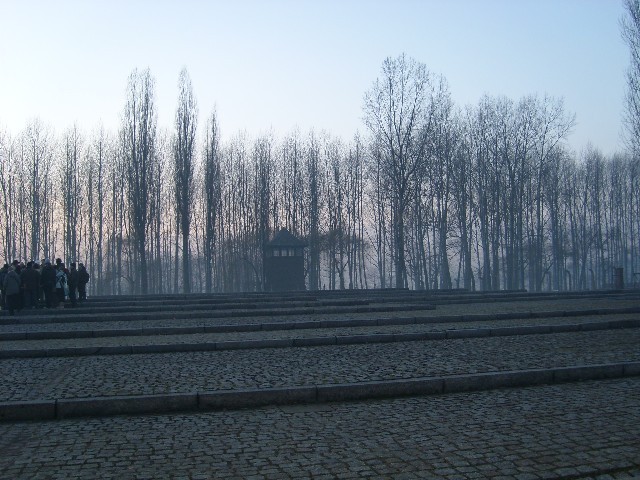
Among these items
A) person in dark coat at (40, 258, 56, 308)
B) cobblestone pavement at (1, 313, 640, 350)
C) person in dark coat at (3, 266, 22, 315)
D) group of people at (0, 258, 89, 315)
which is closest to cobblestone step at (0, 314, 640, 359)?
cobblestone pavement at (1, 313, 640, 350)

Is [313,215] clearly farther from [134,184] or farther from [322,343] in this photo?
[322,343]

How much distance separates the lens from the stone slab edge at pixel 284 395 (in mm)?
7898

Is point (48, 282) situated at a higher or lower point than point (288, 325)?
higher

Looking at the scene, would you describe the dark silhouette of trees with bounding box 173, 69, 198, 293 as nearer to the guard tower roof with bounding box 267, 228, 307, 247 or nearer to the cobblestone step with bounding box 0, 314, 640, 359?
the guard tower roof with bounding box 267, 228, 307, 247

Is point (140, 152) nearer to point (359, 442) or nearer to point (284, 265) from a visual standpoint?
point (284, 265)

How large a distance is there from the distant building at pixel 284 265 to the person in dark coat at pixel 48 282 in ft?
76.1

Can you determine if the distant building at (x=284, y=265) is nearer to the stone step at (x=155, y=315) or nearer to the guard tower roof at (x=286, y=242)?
the guard tower roof at (x=286, y=242)

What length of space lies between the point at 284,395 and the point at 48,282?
18393mm

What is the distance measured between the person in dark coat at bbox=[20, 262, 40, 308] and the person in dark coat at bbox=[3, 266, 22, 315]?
66 centimetres

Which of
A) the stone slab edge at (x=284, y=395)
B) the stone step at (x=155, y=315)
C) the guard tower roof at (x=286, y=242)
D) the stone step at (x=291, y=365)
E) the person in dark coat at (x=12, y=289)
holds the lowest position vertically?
the stone slab edge at (x=284, y=395)

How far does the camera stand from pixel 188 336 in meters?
16.1

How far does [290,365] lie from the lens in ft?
35.8

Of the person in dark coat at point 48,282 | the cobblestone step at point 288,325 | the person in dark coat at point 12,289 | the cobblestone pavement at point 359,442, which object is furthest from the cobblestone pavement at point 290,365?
the person in dark coat at point 48,282

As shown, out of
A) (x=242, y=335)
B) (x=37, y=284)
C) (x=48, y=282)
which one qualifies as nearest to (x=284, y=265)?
(x=48, y=282)
